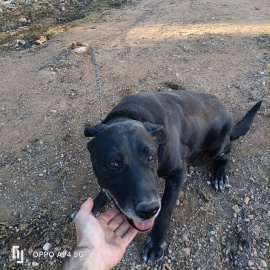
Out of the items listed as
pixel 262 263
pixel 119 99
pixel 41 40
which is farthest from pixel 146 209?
pixel 41 40

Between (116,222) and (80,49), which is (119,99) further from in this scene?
(116,222)

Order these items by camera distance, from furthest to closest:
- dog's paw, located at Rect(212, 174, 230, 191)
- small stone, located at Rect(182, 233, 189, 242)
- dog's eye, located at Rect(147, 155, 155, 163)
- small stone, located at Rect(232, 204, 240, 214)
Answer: dog's paw, located at Rect(212, 174, 230, 191), small stone, located at Rect(232, 204, 240, 214), small stone, located at Rect(182, 233, 189, 242), dog's eye, located at Rect(147, 155, 155, 163)

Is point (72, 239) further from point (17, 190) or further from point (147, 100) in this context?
point (147, 100)

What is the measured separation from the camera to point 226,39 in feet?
25.8

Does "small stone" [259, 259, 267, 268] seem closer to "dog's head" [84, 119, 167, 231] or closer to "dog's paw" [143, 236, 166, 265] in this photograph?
"dog's paw" [143, 236, 166, 265]

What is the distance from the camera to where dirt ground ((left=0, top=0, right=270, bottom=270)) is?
12.0ft

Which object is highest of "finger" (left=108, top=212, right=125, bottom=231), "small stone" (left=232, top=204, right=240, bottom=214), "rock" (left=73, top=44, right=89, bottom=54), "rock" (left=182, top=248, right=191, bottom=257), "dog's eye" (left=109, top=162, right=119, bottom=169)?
"dog's eye" (left=109, top=162, right=119, bottom=169)

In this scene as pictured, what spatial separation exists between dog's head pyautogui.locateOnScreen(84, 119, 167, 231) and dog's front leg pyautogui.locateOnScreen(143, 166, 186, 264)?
699 mm

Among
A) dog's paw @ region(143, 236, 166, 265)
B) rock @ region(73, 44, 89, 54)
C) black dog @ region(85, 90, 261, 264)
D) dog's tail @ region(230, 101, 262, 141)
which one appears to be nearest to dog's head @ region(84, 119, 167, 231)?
black dog @ region(85, 90, 261, 264)

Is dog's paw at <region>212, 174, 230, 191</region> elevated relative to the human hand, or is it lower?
lower

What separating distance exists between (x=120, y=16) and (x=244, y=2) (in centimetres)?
459

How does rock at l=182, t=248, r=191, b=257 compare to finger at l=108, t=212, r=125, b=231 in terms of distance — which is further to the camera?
rock at l=182, t=248, r=191, b=257

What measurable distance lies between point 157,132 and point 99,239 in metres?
1.29

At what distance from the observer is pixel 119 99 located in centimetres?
582
